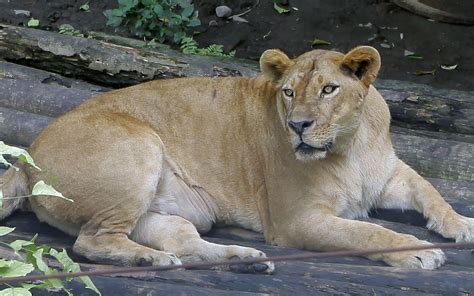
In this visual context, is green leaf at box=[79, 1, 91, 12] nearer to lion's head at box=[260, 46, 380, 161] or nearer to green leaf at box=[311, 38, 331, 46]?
green leaf at box=[311, 38, 331, 46]

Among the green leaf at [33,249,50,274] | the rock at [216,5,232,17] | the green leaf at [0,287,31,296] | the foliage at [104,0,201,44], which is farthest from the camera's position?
the rock at [216,5,232,17]

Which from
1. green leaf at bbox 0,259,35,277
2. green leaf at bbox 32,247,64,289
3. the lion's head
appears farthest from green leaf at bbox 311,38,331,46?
green leaf at bbox 0,259,35,277

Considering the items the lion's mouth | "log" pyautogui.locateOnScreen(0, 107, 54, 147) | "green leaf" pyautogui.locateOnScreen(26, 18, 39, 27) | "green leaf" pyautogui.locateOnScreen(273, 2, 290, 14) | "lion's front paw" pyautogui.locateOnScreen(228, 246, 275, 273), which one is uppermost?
the lion's mouth

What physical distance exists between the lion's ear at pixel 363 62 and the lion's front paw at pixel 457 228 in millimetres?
827

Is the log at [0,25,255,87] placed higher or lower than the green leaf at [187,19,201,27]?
lower

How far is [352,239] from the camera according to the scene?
5.63 metres

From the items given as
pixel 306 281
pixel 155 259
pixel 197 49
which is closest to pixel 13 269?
pixel 155 259

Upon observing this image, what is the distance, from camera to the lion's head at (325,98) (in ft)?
18.5

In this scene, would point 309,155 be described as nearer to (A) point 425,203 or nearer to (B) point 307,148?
(B) point 307,148

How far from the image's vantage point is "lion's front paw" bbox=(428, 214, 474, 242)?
568 centimetres

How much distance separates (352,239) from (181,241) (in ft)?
2.91

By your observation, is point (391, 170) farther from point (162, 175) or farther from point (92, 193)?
point (92, 193)

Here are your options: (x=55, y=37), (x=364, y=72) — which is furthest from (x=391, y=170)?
(x=55, y=37)

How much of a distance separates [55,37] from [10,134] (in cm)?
129
